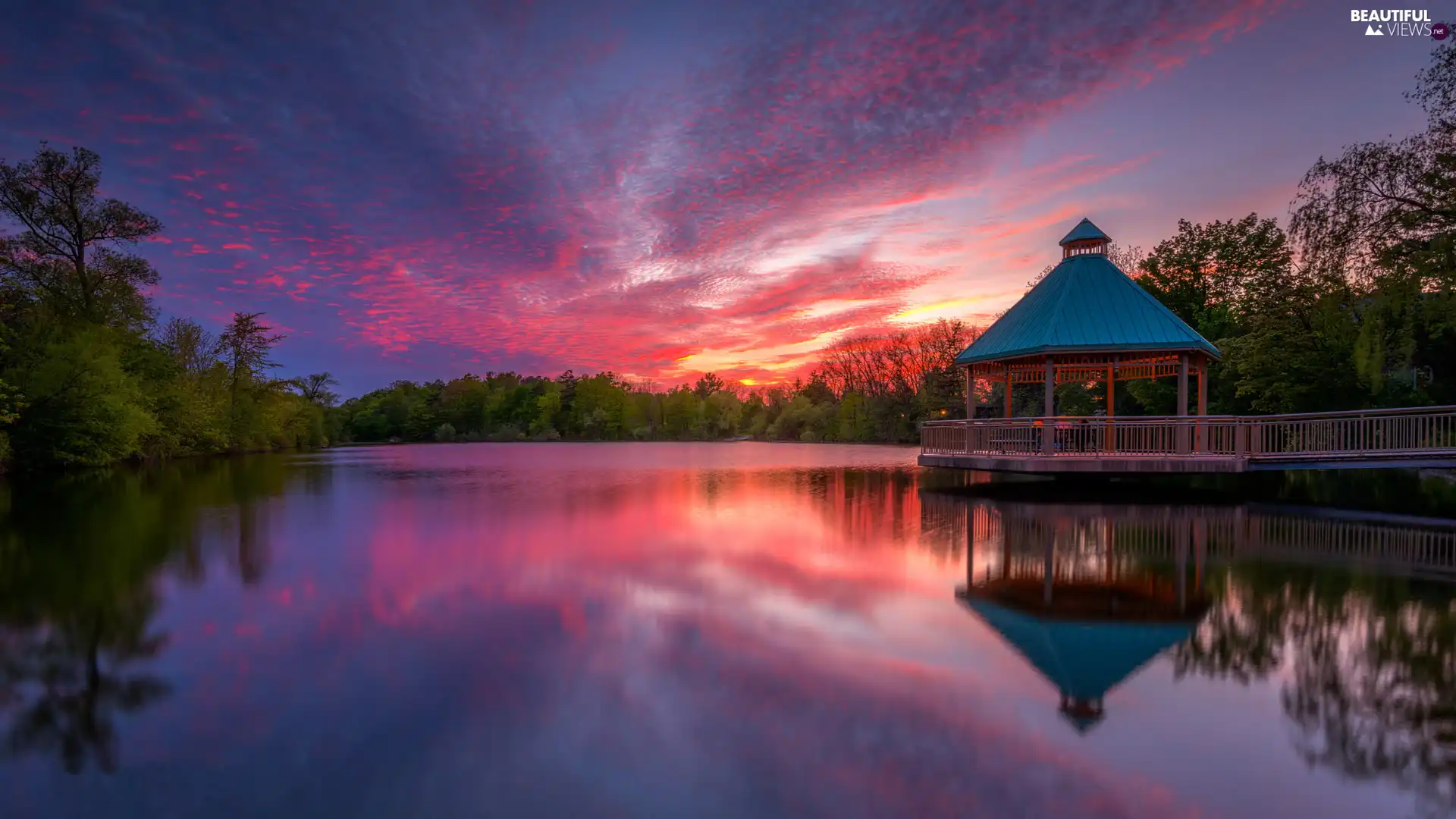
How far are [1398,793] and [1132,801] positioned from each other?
4.66 feet

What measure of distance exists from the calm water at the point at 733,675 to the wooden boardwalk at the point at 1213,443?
3512 mm

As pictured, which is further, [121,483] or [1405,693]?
[121,483]

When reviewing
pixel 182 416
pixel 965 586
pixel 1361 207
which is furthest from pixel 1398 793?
pixel 182 416

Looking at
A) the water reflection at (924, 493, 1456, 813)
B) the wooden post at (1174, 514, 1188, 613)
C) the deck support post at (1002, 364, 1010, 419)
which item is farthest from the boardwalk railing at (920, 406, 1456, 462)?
the wooden post at (1174, 514, 1188, 613)

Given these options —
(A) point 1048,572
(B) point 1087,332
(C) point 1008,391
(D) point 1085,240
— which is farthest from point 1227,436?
(A) point 1048,572

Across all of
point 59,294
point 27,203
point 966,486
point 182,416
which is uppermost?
point 27,203

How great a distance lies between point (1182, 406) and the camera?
1487 centimetres

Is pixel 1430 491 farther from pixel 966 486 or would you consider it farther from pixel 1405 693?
pixel 1405 693

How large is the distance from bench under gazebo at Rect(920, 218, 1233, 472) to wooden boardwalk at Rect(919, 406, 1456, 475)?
1.4 inches

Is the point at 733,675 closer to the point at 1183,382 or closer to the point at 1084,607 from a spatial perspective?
the point at 1084,607

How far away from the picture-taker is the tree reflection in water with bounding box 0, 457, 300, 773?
3.91m

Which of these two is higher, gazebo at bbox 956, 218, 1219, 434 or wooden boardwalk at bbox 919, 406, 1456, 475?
gazebo at bbox 956, 218, 1219, 434

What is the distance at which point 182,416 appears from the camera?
101 feet

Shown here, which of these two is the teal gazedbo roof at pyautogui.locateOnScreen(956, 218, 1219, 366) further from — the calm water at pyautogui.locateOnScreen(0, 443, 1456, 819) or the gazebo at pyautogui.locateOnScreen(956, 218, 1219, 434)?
the calm water at pyautogui.locateOnScreen(0, 443, 1456, 819)
